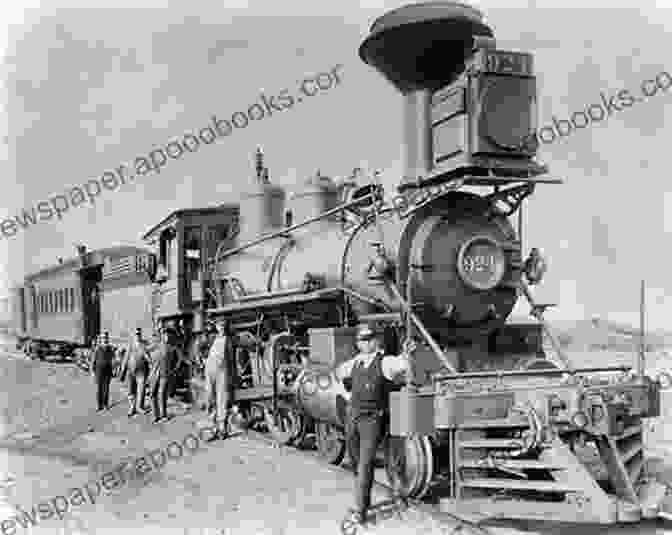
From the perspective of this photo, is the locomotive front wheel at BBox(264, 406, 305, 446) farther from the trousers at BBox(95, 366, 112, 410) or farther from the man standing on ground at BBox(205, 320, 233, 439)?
the trousers at BBox(95, 366, 112, 410)

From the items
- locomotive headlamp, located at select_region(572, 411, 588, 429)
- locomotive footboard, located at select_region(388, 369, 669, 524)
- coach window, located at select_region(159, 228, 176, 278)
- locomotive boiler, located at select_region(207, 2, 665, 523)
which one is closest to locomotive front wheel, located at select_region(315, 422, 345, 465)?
locomotive boiler, located at select_region(207, 2, 665, 523)

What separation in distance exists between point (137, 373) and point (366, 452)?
660 centimetres

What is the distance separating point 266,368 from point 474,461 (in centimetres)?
403

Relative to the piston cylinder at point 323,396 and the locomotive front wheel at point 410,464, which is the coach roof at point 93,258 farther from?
the locomotive front wheel at point 410,464

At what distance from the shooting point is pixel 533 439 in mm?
5387

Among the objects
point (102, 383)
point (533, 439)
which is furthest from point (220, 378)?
point (533, 439)

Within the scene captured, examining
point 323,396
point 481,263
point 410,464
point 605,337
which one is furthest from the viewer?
point 605,337

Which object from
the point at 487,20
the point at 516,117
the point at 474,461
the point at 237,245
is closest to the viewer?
the point at 474,461

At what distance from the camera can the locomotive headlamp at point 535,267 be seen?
7.27m

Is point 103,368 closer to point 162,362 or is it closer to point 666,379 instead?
point 162,362

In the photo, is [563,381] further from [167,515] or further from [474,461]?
[167,515]

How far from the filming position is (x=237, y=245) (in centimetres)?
1082

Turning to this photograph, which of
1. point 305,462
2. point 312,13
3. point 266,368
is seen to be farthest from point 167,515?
point 312,13

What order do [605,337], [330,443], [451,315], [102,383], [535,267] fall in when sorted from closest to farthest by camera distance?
1. [451,315]
2. [535,267]
3. [330,443]
4. [102,383]
5. [605,337]
